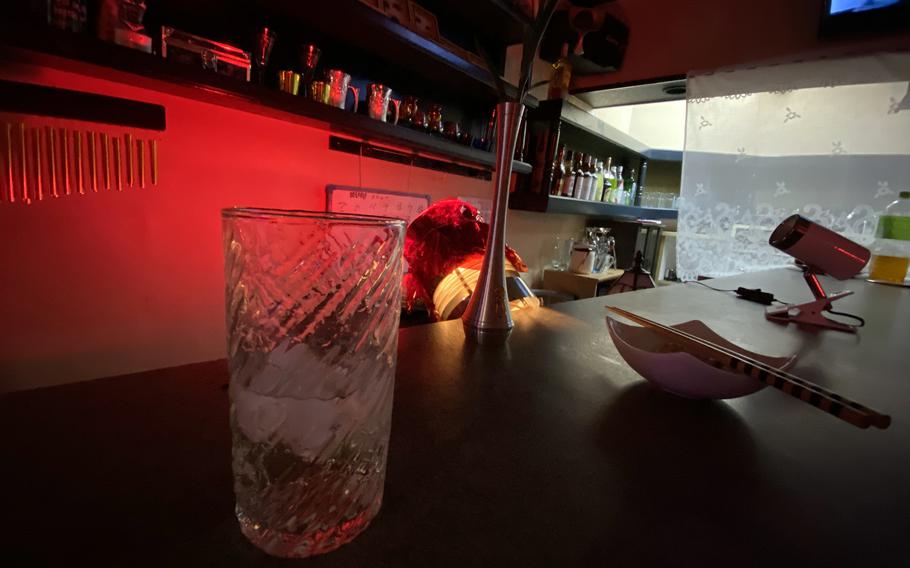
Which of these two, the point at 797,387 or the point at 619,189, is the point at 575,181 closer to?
the point at 619,189

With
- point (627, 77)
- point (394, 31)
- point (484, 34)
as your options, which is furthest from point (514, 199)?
point (394, 31)

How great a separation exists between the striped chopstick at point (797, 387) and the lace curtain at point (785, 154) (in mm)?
2435

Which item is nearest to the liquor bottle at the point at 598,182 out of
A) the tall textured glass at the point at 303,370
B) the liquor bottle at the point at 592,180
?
the liquor bottle at the point at 592,180

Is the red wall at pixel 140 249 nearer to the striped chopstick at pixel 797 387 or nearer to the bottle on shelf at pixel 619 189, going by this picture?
the striped chopstick at pixel 797 387

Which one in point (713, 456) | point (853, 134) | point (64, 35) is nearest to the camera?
point (713, 456)

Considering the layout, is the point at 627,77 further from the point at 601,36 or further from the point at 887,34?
the point at 887,34

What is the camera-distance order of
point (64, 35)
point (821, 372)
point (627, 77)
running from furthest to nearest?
1. point (627, 77)
2. point (64, 35)
3. point (821, 372)

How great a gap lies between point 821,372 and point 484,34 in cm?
190

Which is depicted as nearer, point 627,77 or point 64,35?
point 64,35

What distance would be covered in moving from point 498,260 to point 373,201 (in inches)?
46.4

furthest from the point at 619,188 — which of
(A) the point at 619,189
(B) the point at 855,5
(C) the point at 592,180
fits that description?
(B) the point at 855,5

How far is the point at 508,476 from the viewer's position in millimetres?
280

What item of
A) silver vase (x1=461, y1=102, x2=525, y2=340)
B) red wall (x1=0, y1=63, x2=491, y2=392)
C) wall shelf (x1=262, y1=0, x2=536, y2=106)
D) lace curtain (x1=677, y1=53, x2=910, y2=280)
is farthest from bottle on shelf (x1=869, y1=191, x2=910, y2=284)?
red wall (x1=0, y1=63, x2=491, y2=392)

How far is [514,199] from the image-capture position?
2408 millimetres
